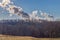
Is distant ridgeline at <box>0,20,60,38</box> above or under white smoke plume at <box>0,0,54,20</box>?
under

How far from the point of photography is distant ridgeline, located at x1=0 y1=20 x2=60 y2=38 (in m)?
2.28

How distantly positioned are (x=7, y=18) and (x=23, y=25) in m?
0.22

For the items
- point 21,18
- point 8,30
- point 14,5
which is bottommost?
point 8,30

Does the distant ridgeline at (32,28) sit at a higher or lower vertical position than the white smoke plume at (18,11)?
lower

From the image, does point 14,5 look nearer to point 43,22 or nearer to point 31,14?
point 31,14

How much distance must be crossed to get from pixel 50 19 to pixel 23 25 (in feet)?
1.11

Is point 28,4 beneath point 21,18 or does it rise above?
above

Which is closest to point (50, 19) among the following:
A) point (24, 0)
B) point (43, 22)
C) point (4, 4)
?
point (43, 22)

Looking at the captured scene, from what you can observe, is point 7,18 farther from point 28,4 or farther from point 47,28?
point 47,28

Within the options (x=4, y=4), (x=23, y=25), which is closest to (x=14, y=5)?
(x=4, y=4)

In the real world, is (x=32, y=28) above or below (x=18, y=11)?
below

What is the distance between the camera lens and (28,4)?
2.32 m

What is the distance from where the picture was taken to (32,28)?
2293mm

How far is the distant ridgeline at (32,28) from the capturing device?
89.6 inches
